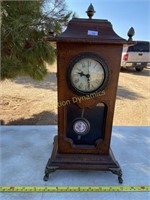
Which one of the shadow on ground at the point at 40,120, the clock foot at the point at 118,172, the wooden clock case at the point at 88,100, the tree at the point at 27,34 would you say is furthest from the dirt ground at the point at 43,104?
the clock foot at the point at 118,172

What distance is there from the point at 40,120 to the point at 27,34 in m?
1.30

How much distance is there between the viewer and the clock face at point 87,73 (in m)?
1.17

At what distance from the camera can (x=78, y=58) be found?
3.84ft

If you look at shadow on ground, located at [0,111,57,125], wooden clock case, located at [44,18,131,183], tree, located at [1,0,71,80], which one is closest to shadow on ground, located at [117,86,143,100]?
shadow on ground, located at [0,111,57,125]

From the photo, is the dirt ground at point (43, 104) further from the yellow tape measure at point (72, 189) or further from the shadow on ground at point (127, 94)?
the yellow tape measure at point (72, 189)

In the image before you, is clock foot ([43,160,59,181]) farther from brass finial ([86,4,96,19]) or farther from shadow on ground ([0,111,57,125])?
shadow on ground ([0,111,57,125])

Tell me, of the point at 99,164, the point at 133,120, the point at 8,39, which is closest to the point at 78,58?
the point at 99,164

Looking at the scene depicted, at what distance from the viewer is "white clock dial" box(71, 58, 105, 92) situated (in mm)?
1183

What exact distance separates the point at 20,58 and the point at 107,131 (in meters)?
1.04

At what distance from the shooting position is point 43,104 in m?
3.60

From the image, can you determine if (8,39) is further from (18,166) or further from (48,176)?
(48,176)

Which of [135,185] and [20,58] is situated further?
[20,58]

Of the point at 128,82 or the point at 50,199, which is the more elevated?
the point at 50,199

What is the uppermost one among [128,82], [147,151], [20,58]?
[20,58]
